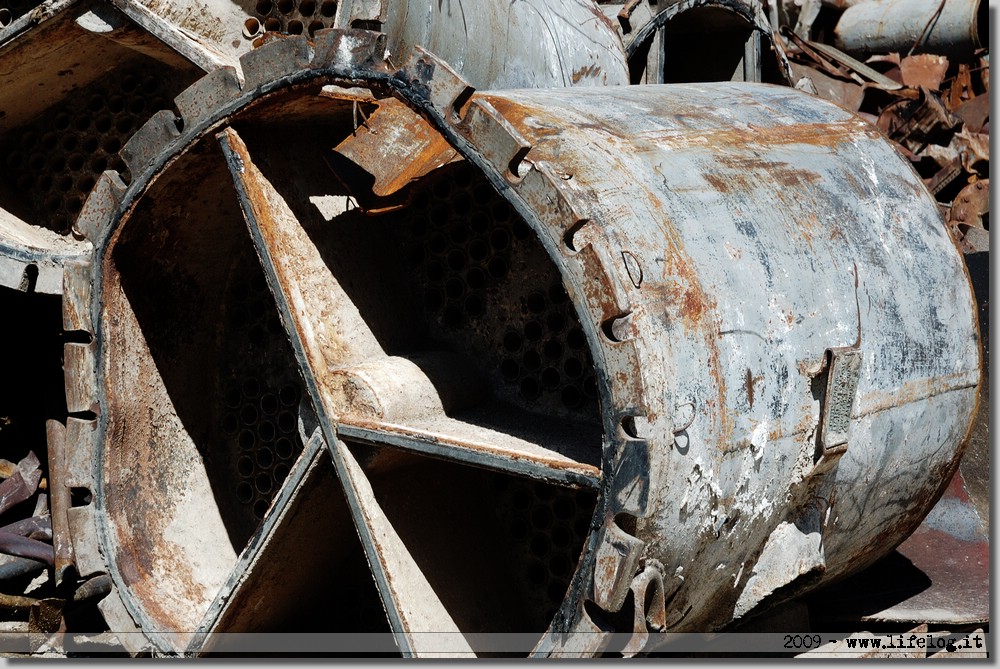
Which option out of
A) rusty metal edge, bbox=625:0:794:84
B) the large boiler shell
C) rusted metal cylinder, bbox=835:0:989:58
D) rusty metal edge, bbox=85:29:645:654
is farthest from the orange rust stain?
rusted metal cylinder, bbox=835:0:989:58

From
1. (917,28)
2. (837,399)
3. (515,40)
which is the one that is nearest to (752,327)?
(837,399)

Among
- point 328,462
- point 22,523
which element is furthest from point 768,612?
point 22,523

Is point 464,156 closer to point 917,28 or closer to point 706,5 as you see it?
point 706,5

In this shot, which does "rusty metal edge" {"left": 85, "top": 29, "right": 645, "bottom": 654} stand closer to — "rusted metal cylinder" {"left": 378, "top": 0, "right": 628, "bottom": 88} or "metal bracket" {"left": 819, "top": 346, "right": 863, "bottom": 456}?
"rusted metal cylinder" {"left": 378, "top": 0, "right": 628, "bottom": 88}

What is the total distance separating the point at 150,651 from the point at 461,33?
70.4 inches

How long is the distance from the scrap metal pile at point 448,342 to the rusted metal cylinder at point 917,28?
365 cm

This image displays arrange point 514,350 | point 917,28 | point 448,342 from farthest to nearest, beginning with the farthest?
point 917,28 < point 448,342 < point 514,350

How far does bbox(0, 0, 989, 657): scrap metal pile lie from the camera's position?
244 centimetres

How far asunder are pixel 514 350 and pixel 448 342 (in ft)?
0.66

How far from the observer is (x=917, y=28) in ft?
22.5

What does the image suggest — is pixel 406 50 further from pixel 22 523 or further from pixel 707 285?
pixel 22 523

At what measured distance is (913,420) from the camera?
303cm

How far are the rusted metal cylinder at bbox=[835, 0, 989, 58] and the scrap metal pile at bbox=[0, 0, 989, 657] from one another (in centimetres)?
365

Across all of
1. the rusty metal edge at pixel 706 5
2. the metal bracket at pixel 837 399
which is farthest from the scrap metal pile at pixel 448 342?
the rusty metal edge at pixel 706 5
